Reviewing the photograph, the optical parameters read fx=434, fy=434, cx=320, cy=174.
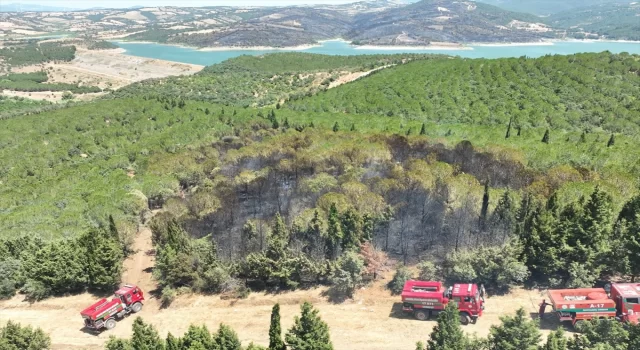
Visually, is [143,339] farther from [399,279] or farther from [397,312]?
[399,279]

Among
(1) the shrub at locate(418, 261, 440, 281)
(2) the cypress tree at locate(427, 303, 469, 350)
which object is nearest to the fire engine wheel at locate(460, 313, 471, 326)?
(1) the shrub at locate(418, 261, 440, 281)

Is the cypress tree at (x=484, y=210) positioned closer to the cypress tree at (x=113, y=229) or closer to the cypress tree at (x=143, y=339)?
the cypress tree at (x=143, y=339)

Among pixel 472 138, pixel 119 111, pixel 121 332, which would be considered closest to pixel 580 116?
pixel 472 138

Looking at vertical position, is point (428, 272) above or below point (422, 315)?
above

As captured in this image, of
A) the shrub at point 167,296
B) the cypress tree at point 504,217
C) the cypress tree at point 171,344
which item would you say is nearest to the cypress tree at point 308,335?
the cypress tree at point 171,344

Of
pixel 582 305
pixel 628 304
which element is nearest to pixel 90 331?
pixel 582 305

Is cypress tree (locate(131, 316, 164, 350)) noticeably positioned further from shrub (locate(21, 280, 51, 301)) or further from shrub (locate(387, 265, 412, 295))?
shrub (locate(387, 265, 412, 295))
